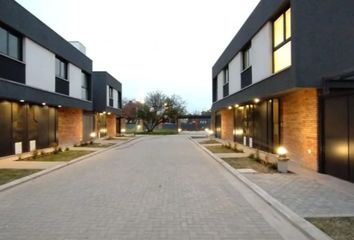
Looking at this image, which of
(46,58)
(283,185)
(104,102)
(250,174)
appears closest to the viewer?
(283,185)

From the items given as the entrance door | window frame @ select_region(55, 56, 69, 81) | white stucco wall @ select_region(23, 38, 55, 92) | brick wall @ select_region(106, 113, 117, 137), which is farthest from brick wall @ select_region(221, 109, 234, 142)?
the entrance door

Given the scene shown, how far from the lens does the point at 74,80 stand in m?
30.5

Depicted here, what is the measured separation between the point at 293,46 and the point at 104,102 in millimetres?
31576

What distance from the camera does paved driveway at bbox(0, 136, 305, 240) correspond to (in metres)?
6.36

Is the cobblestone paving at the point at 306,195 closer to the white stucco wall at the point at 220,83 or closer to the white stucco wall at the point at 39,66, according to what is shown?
the white stucco wall at the point at 39,66

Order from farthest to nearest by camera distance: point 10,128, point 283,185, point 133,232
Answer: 1. point 10,128
2. point 283,185
3. point 133,232

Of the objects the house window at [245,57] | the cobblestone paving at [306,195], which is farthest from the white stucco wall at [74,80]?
the cobblestone paving at [306,195]

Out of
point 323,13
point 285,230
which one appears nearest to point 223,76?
point 323,13

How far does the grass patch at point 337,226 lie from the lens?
598 centimetres

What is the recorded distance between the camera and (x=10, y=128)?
64.2ft

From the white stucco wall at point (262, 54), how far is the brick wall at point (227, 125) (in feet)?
42.6

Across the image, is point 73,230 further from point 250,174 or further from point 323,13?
point 323,13

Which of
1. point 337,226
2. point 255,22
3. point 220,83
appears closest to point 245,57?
point 255,22

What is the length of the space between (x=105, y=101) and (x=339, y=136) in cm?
3318
